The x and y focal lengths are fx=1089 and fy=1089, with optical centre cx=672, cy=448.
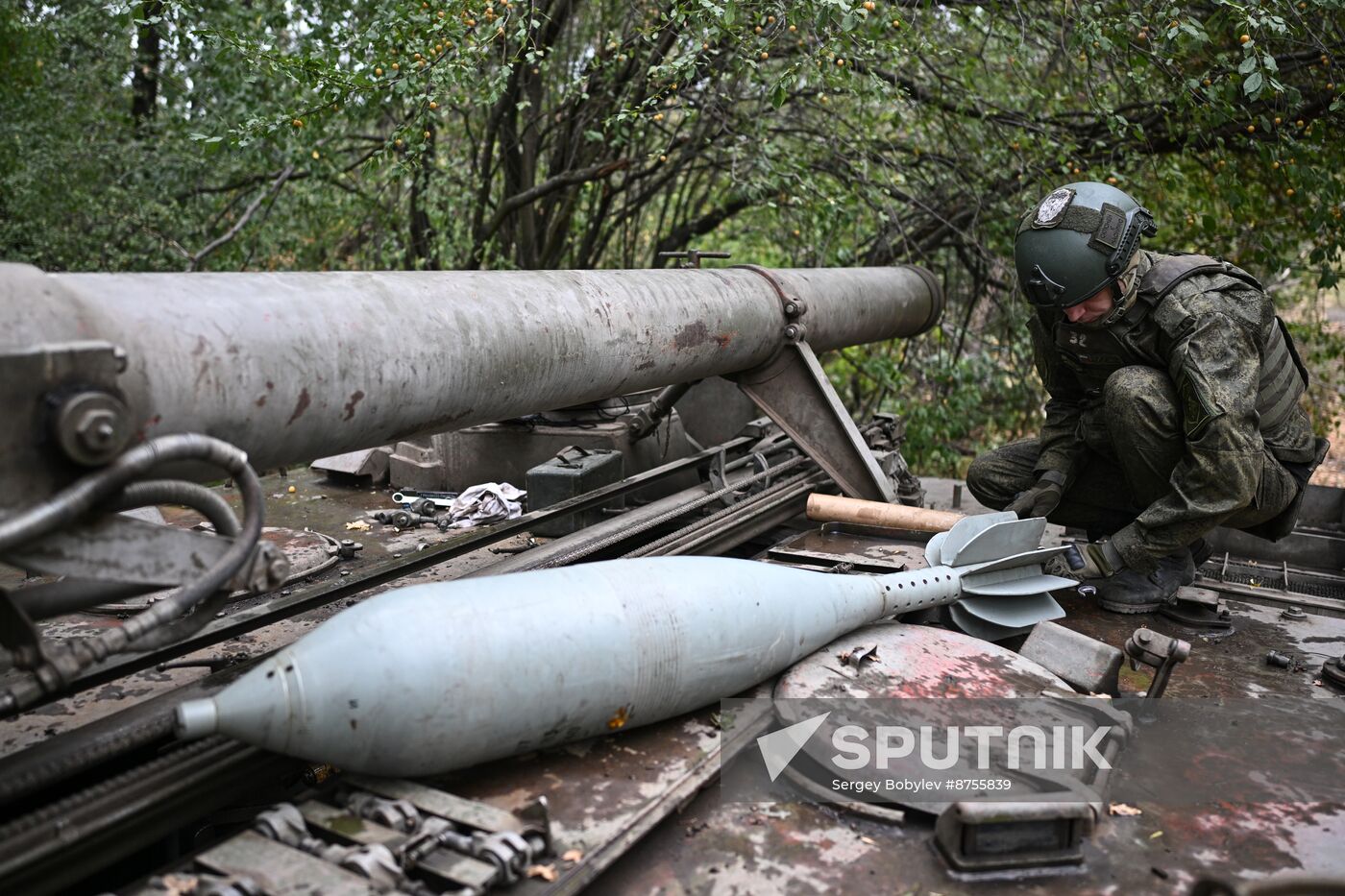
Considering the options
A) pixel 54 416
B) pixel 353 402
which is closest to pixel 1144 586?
pixel 353 402

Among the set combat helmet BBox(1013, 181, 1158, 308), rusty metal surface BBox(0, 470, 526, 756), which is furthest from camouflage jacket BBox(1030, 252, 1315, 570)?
rusty metal surface BBox(0, 470, 526, 756)

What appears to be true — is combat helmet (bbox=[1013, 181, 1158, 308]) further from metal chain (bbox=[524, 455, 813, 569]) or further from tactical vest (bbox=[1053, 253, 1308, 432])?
metal chain (bbox=[524, 455, 813, 569])

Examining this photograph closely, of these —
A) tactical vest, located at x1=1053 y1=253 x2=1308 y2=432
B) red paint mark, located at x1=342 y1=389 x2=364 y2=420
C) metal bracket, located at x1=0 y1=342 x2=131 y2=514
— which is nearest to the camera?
metal bracket, located at x1=0 y1=342 x2=131 y2=514

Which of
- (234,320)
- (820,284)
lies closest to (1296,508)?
(820,284)

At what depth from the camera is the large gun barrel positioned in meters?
1.92

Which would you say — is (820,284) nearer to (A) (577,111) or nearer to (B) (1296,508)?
(B) (1296,508)

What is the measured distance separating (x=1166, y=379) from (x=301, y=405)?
113 inches

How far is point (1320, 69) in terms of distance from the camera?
19.2 feet

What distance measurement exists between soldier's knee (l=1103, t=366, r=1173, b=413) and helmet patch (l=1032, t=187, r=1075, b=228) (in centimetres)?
57

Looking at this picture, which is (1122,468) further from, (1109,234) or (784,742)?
(784,742)

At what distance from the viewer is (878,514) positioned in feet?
12.5

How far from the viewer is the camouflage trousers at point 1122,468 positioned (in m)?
3.69

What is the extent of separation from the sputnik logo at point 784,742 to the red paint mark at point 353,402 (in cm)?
118

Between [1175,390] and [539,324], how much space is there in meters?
2.23
